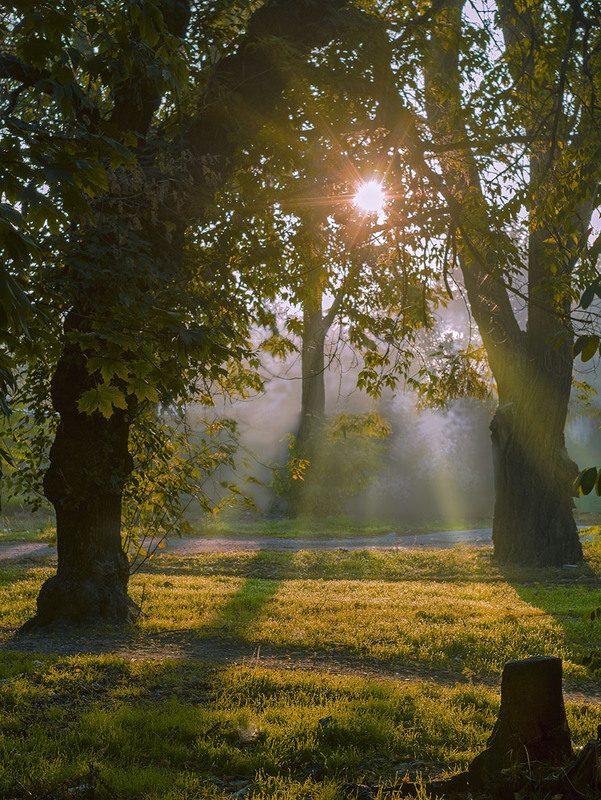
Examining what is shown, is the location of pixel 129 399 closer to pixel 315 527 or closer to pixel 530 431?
pixel 530 431

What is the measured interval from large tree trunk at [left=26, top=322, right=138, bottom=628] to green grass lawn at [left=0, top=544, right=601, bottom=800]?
74 centimetres

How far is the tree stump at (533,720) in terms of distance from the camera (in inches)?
137

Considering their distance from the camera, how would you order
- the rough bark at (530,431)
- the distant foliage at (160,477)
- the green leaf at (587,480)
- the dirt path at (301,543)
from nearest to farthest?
1. the green leaf at (587,480)
2. the distant foliage at (160,477)
3. the rough bark at (530,431)
4. the dirt path at (301,543)

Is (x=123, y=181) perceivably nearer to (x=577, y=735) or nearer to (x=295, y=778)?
(x=295, y=778)

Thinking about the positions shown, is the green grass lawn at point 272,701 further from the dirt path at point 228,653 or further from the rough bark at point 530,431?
the rough bark at point 530,431

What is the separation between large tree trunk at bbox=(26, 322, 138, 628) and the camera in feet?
25.2

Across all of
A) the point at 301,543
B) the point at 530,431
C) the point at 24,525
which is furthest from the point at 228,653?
the point at 24,525

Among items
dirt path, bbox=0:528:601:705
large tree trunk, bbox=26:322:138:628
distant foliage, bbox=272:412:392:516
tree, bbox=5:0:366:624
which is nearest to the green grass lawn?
dirt path, bbox=0:528:601:705

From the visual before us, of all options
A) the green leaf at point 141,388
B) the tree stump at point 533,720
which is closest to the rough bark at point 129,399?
the green leaf at point 141,388

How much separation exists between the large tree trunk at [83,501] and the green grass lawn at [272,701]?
741mm

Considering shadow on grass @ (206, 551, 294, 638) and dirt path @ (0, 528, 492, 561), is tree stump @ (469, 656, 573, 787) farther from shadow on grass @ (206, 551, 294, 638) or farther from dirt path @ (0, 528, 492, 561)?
dirt path @ (0, 528, 492, 561)

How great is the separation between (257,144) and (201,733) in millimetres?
5961

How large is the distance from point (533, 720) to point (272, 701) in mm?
2246

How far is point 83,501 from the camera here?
307 inches
